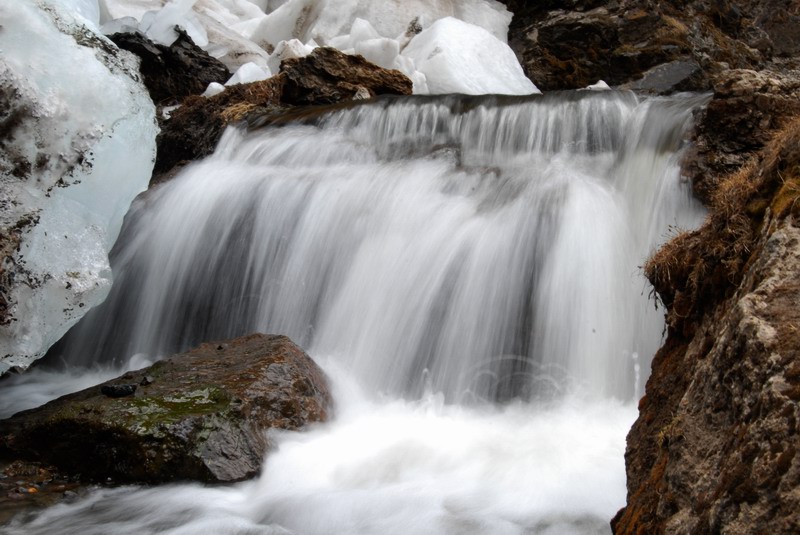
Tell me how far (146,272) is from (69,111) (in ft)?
7.29

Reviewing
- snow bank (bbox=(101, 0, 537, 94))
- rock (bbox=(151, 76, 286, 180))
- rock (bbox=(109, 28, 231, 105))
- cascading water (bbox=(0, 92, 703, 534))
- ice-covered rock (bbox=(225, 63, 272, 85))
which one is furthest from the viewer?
rock (bbox=(109, 28, 231, 105))

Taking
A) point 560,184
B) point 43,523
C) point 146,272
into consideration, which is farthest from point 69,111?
point 560,184

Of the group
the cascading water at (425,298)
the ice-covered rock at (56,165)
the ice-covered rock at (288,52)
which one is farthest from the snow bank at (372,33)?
the ice-covered rock at (56,165)

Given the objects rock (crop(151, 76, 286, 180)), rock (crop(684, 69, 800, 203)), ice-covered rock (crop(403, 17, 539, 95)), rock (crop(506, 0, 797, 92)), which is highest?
rock (crop(506, 0, 797, 92))

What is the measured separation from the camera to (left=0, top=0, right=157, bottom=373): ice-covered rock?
4.63 meters

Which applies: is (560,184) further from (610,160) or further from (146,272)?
(146,272)

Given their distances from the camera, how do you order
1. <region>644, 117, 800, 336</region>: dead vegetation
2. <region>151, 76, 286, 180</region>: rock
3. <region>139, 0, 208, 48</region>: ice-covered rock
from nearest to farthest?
<region>644, 117, 800, 336</region>: dead vegetation → <region>151, 76, 286, 180</region>: rock → <region>139, 0, 208, 48</region>: ice-covered rock

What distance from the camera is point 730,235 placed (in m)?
2.72

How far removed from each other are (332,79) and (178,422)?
645 cm

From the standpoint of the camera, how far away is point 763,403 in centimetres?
190

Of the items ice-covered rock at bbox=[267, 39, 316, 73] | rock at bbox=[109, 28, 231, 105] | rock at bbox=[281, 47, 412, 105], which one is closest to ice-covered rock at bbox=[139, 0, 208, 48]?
rock at bbox=[109, 28, 231, 105]

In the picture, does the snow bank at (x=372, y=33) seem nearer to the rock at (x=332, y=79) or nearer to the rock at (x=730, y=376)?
the rock at (x=332, y=79)

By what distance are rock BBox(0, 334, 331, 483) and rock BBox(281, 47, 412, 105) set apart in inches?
212

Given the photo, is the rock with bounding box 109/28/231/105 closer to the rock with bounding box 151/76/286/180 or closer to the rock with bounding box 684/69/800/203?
the rock with bounding box 151/76/286/180
